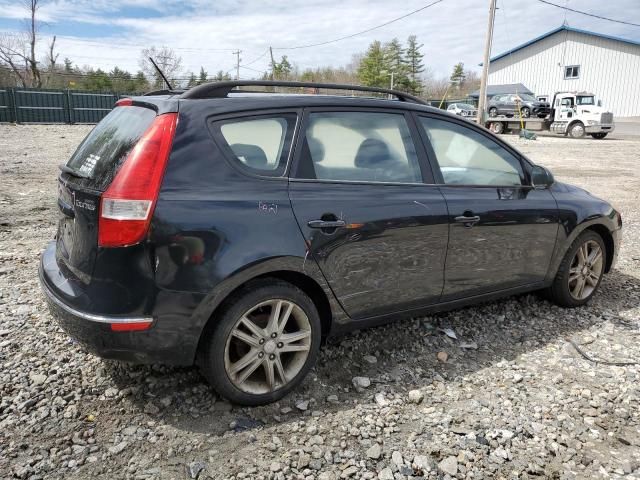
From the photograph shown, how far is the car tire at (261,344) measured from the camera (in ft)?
8.69

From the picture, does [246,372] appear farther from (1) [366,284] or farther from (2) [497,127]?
(2) [497,127]

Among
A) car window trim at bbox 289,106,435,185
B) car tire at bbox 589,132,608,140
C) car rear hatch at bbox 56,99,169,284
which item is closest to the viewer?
car rear hatch at bbox 56,99,169,284

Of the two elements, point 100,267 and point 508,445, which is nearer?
point 100,267

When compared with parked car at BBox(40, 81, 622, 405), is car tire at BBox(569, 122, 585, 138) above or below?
above

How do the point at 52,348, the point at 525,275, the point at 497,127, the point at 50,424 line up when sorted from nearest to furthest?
the point at 50,424 < the point at 52,348 < the point at 525,275 < the point at 497,127

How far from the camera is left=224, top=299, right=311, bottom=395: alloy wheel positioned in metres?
2.74

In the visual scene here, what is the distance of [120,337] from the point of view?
246 centimetres

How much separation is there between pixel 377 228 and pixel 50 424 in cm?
202

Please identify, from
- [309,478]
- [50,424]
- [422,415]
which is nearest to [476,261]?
[422,415]

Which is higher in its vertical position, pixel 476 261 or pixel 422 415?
pixel 476 261

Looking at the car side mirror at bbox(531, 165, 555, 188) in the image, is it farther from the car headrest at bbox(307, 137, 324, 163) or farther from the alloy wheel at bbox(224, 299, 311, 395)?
the alloy wheel at bbox(224, 299, 311, 395)

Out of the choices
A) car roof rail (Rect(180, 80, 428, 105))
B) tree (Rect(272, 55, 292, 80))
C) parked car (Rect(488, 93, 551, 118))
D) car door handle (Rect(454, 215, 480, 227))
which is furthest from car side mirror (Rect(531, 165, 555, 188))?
tree (Rect(272, 55, 292, 80))

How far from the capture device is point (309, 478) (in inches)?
93.7

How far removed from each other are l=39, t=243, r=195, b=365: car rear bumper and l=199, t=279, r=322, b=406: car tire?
0.17 m
